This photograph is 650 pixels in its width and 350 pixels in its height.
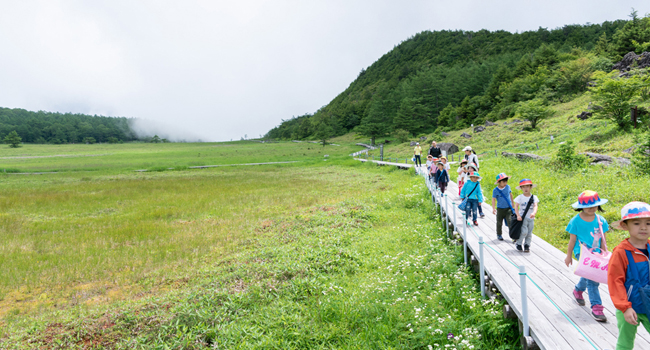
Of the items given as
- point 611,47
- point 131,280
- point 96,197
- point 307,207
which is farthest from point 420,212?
point 611,47

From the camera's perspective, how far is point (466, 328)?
5.14 metres

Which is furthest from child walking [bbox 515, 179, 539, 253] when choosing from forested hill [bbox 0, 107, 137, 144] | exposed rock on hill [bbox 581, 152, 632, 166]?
forested hill [bbox 0, 107, 137, 144]

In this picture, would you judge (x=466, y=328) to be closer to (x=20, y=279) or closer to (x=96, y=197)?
(x=20, y=279)

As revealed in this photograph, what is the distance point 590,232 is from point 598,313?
43.6 inches

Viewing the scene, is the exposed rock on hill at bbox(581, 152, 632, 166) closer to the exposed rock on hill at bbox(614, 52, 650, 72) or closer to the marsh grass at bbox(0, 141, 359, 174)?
the exposed rock on hill at bbox(614, 52, 650, 72)

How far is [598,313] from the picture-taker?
4430 millimetres

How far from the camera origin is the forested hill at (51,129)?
486 feet

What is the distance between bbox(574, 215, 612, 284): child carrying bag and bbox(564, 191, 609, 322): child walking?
0.17 m

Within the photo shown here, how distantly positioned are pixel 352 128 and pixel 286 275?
4315 inches

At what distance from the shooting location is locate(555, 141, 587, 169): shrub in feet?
49.5

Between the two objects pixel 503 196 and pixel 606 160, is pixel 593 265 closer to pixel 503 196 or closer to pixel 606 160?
pixel 503 196

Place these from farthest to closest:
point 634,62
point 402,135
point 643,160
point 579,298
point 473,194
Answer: point 402,135 → point 634,62 → point 643,160 → point 473,194 → point 579,298

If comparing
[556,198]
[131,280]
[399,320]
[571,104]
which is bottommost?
[131,280]

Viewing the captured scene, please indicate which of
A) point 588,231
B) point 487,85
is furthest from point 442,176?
point 487,85
